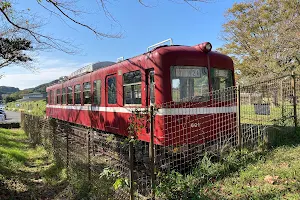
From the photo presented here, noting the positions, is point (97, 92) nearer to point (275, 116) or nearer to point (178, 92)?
point (178, 92)

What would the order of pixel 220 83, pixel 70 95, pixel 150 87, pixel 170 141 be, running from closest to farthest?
pixel 170 141
pixel 150 87
pixel 220 83
pixel 70 95

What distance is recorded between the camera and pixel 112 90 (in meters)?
7.71

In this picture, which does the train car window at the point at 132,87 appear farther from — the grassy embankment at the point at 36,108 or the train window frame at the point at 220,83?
the grassy embankment at the point at 36,108

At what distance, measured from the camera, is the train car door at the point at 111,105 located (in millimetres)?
7457

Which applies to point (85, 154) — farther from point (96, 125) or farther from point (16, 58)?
point (16, 58)

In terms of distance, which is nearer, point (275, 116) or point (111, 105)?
point (275, 116)

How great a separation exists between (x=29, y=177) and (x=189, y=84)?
4789 millimetres

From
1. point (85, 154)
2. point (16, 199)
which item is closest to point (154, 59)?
point (85, 154)

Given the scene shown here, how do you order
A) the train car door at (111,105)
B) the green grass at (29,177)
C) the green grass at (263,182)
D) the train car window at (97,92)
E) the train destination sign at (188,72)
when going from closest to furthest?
the green grass at (263,182)
the green grass at (29,177)
the train destination sign at (188,72)
the train car door at (111,105)
the train car window at (97,92)

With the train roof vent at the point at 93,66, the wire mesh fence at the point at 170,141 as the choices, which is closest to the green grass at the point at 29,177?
the wire mesh fence at the point at 170,141

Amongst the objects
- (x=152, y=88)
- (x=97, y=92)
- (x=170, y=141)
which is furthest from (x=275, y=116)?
(x=97, y=92)

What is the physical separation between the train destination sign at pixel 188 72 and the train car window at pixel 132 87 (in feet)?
3.28

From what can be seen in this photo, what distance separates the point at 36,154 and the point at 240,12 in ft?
74.8

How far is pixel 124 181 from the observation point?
3707 millimetres
